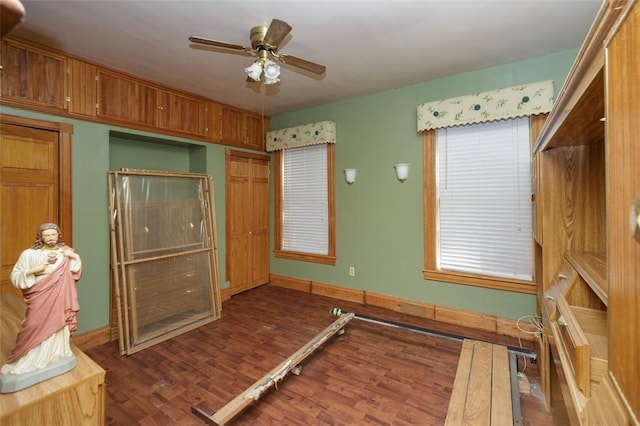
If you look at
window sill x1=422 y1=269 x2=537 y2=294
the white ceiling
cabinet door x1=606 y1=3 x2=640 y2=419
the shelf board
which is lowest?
window sill x1=422 y1=269 x2=537 y2=294

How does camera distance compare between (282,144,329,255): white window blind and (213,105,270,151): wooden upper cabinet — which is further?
A: (282,144,329,255): white window blind

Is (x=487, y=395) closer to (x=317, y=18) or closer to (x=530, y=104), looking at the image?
(x=530, y=104)

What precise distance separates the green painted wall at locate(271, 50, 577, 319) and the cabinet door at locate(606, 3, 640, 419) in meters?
2.55

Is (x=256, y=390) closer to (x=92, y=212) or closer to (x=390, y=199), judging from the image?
(x=92, y=212)

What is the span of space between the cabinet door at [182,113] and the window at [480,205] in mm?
2799

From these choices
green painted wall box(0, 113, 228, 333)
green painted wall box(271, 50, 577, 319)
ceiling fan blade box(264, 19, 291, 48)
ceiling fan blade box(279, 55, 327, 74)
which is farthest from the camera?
green painted wall box(271, 50, 577, 319)

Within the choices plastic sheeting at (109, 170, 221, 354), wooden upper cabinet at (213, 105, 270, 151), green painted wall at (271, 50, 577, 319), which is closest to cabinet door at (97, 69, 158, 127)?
plastic sheeting at (109, 170, 221, 354)

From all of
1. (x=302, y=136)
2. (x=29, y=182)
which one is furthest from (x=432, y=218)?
(x=29, y=182)

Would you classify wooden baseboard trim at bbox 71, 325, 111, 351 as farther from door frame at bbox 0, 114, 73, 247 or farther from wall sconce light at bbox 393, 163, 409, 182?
wall sconce light at bbox 393, 163, 409, 182

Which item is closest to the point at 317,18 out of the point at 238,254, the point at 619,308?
the point at 619,308

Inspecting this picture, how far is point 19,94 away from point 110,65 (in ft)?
2.53

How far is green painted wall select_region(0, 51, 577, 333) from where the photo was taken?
8.93ft

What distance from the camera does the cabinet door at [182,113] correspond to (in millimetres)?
3291

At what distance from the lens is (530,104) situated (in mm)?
2658
